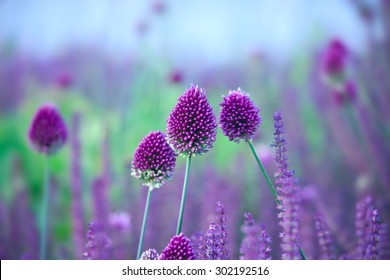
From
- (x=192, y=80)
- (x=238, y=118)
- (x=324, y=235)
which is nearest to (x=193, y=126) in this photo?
(x=238, y=118)

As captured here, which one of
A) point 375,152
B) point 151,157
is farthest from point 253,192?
point 151,157

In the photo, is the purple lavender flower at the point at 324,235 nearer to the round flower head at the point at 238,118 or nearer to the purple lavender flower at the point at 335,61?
the round flower head at the point at 238,118

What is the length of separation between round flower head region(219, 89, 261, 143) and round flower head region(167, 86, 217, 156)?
0.08ft

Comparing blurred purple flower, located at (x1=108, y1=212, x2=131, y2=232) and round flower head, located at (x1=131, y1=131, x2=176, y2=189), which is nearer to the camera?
round flower head, located at (x1=131, y1=131, x2=176, y2=189)

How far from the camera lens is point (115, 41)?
2432mm

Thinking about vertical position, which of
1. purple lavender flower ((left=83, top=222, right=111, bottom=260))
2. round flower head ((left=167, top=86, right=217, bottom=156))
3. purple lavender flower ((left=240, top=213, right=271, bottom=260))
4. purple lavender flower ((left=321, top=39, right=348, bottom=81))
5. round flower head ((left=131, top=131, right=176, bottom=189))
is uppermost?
purple lavender flower ((left=321, top=39, right=348, bottom=81))

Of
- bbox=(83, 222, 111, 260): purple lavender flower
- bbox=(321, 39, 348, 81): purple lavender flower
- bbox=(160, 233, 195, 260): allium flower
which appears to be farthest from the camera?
bbox=(321, 39, 348, 81): purple lavender flower

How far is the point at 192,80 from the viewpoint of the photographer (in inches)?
87.6

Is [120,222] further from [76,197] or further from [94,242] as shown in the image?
[94,242]

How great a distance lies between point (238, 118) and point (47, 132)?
0.68 metres

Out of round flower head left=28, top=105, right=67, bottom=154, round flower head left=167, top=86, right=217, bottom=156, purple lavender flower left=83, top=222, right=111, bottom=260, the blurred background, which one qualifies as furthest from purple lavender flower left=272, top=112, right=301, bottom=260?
the blurred background

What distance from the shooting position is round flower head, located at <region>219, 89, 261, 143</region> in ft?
2.36

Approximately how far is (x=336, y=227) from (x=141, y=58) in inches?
59.3

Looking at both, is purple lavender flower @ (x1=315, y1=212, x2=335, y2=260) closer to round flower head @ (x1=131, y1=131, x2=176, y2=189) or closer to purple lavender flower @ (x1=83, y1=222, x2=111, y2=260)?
round flower head @ (x1=131, y1=131, x2=176, y2=189)
